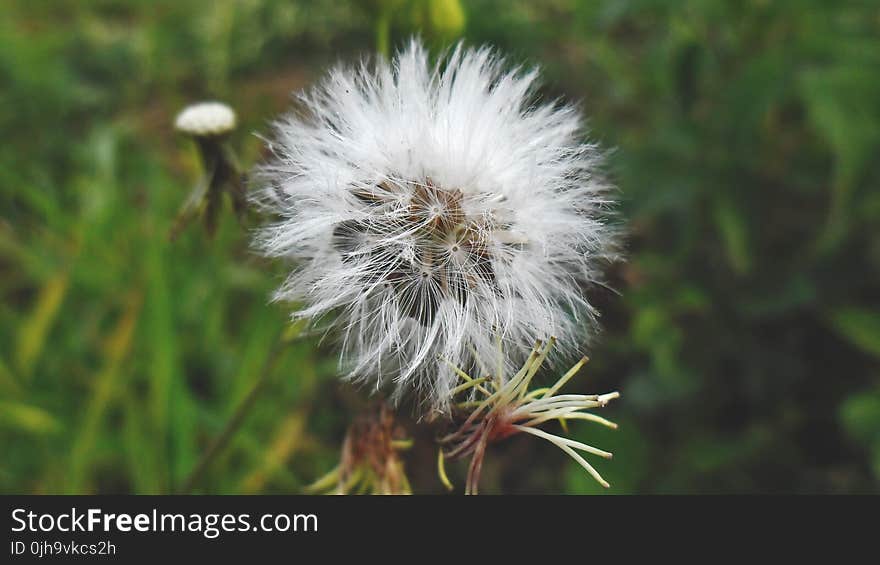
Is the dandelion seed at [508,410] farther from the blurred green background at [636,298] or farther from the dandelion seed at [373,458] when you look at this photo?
the blurred green background at [636,298]

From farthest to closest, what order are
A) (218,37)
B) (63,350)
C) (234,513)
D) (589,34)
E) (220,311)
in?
(218,37) → (220,311) → (63,350) → (589,34) → (234,513)

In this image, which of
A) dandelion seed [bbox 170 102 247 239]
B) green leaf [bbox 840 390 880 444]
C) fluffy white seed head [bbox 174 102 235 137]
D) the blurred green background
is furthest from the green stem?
green leaf [bbox 840 390 880 444]

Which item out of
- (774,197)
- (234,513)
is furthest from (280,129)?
(774,197)

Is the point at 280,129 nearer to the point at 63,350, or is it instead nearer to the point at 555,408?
the point at 555,408

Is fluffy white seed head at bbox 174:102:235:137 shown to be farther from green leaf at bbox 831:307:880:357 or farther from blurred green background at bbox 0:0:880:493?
green leaf at bbox 831:307:880:357

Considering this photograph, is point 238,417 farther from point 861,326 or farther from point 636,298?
point 861,326

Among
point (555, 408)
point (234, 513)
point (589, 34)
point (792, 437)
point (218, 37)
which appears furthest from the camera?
point (218, 37)

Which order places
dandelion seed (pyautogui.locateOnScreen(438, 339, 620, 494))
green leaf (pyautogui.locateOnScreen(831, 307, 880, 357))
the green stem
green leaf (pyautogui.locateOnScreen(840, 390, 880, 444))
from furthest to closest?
green leaf (pyautogui.locateOnScreen(831, 307, 880, 357)), green leaf (pyautogui.locateOnScreen(840, 390, 880, 444)), the green stem, dandelion seed (pyautogui.locateOnScreen(438, 339, 620, 494))

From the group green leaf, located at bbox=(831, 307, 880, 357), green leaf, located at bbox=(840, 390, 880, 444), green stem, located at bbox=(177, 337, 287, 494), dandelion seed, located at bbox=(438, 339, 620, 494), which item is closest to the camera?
dandelion seed, located at bbox=(438, 339, 620, 494)
